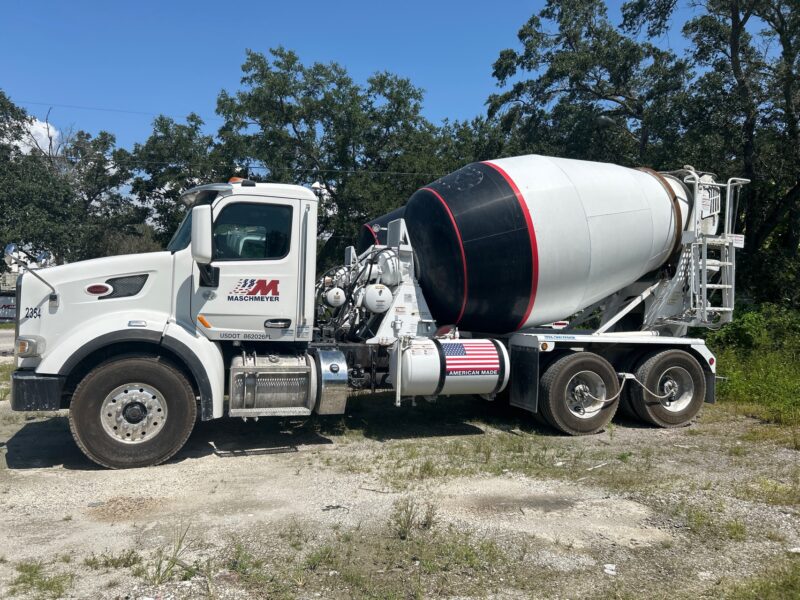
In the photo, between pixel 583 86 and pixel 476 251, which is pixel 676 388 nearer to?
pixel 476 251

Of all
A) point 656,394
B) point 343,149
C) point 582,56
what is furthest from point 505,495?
point 343,149

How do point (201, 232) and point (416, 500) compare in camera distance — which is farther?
point (201, 232)

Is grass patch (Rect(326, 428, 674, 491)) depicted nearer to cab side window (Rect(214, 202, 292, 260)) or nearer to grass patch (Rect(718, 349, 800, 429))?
cab side window (Rect(214, 202, 292, 260))

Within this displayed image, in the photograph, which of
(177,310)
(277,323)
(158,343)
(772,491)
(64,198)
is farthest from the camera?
(64,198)

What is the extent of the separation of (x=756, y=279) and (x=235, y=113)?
19.0m

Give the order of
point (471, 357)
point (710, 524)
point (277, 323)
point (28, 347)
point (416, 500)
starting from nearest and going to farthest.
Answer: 1. point (710, 524)
2. point (416, 500)
3. point (28, 347)
4. point (277, 323)
5. point (471, 357)

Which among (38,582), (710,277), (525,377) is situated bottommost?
(38,582)

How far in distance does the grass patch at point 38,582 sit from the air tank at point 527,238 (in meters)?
5.16

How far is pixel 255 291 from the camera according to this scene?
6961 mm

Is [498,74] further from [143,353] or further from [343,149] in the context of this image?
[143,353]

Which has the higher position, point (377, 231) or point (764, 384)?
point (377, 231)

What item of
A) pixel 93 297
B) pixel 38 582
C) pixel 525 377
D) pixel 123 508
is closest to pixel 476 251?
pixel 525 377

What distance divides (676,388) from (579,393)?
1.62 meters

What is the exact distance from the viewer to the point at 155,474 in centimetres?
624
